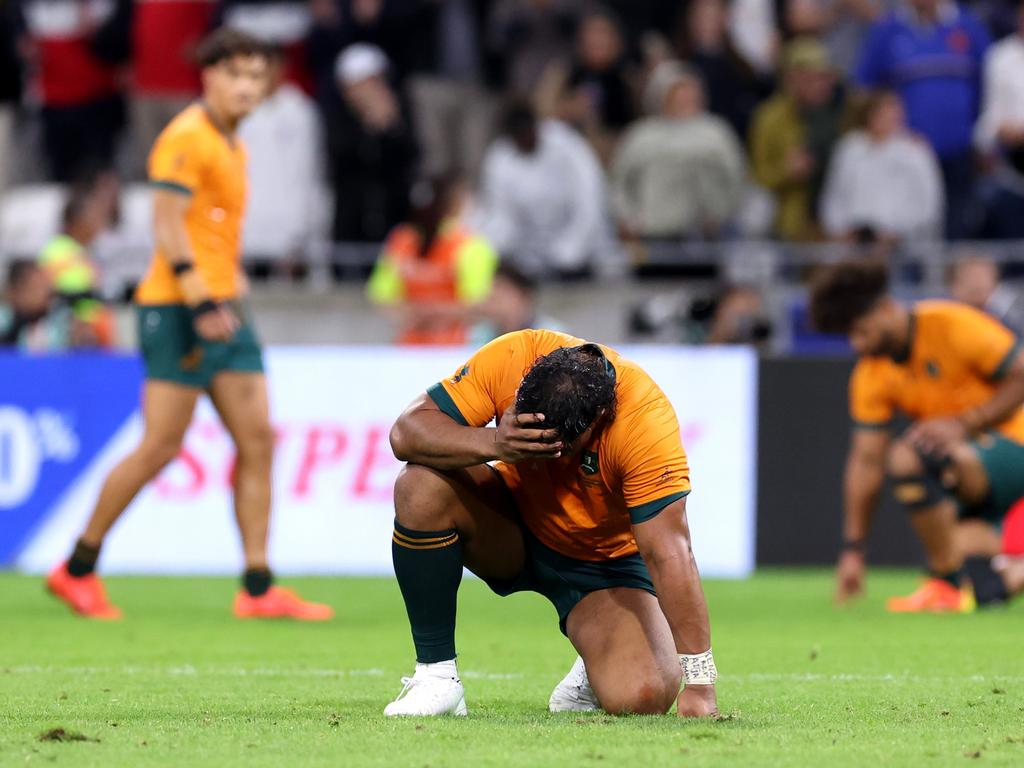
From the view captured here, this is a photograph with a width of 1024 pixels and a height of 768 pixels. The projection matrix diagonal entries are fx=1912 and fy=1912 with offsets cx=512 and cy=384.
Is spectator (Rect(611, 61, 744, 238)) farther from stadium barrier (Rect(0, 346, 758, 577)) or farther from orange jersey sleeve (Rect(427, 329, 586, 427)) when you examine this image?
orange jersey sleeve (Rect(427, 329, 586, 427))

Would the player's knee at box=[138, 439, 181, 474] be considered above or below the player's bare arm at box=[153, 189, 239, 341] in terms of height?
below

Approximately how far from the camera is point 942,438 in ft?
31.5

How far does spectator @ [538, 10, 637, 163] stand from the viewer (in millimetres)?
15516

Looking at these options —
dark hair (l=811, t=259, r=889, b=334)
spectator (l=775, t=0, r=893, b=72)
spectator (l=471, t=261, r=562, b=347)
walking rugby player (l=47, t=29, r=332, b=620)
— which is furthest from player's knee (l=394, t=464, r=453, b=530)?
spectator (l=775, t=0, r=893, b=72)

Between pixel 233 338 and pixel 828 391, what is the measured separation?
188 inches

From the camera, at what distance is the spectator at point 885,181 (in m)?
14.6

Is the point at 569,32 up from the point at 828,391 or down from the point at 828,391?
up

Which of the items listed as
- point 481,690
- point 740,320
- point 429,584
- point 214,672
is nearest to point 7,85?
point 740,320

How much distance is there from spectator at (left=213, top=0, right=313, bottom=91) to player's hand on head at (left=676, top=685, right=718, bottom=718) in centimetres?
1089

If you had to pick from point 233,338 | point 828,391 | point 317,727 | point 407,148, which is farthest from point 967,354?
point 407,148

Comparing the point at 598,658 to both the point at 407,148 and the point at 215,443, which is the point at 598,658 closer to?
the point at 215,443

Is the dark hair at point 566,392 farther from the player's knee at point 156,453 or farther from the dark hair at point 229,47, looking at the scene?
the dark hair at point 229,47

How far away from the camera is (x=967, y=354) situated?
31.7ft

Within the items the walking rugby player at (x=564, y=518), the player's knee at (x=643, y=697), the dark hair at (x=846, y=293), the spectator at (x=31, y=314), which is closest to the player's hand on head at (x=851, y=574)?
the dark hair at (x=846, y=293)
